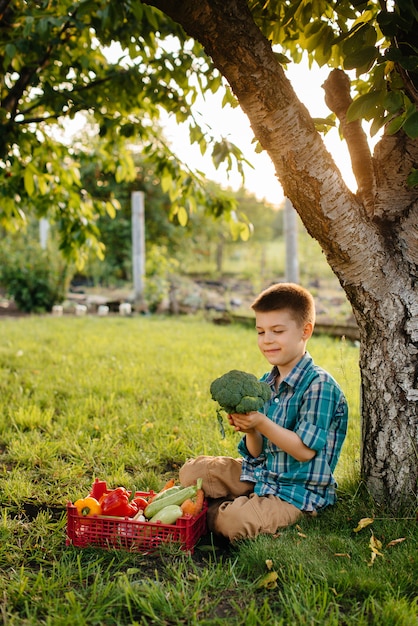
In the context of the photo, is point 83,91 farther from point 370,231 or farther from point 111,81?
point 370,231

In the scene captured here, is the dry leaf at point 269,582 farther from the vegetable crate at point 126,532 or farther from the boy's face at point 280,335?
the boy's face at point 280,335

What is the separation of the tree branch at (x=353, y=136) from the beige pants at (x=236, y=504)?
4.58ft

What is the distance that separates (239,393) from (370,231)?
962 millimetres

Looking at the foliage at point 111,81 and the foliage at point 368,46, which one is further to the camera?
the foliage at point 111,81

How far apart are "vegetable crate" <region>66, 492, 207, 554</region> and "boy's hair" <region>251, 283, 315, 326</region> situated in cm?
99

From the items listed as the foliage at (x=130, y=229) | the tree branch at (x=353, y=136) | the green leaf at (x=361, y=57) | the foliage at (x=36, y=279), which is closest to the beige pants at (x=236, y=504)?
the tree branch at (x=353, y=136)

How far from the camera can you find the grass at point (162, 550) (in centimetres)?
198

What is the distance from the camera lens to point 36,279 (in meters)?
13.2

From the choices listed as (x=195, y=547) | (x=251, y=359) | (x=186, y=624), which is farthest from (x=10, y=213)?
(x=186, y=624)

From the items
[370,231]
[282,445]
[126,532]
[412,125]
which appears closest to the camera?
[412,125]

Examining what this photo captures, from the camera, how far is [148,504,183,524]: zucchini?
2.49m

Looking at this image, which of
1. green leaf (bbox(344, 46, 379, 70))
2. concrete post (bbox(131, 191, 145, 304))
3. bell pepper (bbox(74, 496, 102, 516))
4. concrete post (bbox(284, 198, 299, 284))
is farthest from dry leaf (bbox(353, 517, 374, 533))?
concrete post (bbox(131, 191, 145, 304))

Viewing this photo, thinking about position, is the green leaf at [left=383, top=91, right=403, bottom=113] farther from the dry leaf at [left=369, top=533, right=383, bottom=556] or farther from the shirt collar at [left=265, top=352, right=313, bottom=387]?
the dry leaf at [left=369, top=533, right=383, bottom=556]

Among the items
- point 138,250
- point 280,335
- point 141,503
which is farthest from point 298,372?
point 138,250
